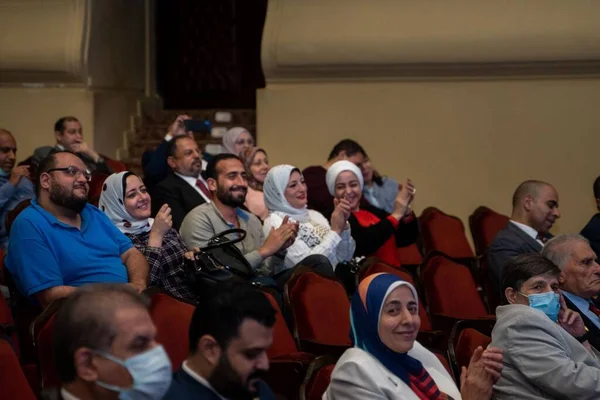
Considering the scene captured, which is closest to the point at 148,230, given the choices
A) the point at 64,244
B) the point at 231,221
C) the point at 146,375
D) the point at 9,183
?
the point at 231,221

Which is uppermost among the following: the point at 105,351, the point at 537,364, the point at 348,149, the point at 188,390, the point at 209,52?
the point at 209,52

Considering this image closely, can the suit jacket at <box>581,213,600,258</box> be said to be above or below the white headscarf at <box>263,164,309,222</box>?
below

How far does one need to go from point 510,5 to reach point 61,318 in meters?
5.11

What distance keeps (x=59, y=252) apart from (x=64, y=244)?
0.03 m

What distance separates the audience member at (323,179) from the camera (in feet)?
17.4

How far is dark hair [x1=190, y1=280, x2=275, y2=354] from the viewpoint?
2.31m

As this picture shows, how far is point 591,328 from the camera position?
376 cm

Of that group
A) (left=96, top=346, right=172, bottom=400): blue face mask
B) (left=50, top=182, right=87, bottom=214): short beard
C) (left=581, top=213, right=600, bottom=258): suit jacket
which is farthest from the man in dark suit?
(left=96, top=346, right=172, bottom=400): blue face mask

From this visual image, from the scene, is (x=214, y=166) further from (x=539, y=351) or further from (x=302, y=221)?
(x=539, y=351)

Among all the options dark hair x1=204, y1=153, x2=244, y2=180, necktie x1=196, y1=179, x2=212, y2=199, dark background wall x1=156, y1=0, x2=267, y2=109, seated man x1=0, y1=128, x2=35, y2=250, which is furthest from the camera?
dark background wall x1=156, y1=0, x2=267, y2=109

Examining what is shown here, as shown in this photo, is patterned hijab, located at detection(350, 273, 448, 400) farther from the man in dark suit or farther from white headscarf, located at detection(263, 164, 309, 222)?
the man in dark suit

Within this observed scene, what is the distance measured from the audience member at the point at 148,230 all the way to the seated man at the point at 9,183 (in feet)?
3.18

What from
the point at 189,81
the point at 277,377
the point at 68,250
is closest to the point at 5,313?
the point at 68,250

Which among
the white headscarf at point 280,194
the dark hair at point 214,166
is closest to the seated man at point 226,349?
the dark hair at point 214,166
